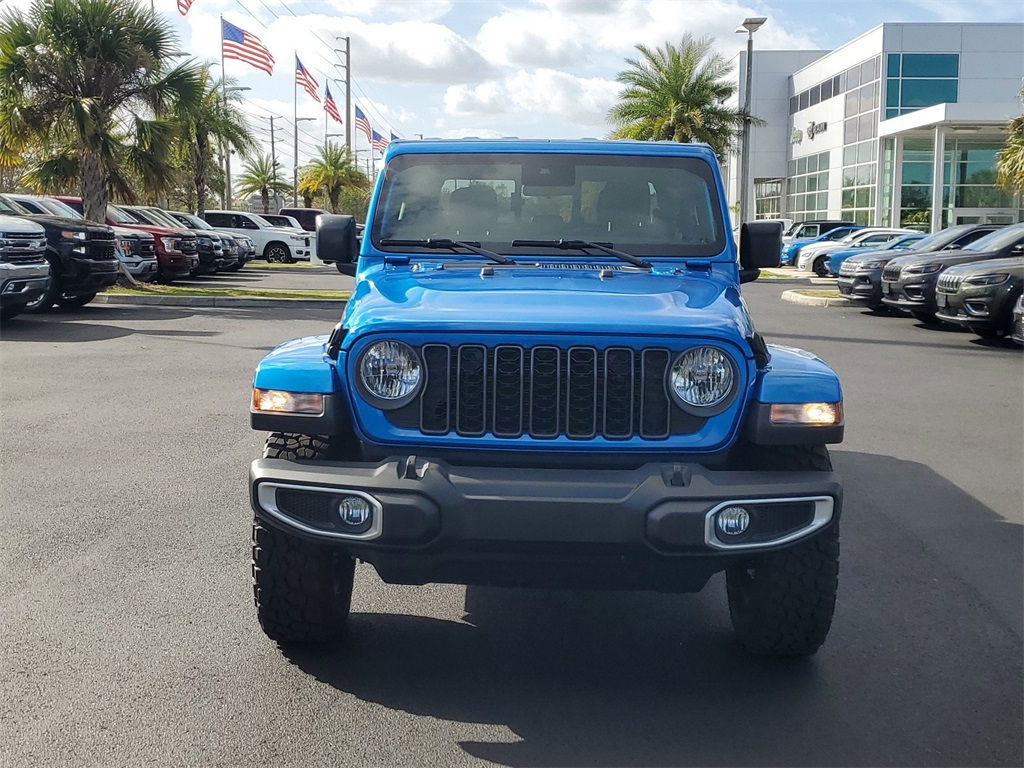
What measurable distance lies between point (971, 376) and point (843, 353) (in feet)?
6.62

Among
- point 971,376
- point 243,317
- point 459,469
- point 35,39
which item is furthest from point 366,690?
point 35,39

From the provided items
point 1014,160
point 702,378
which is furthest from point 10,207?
point 1014,160

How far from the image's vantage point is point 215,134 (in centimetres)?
4150

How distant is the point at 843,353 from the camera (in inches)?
525

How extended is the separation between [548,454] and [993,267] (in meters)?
12.1

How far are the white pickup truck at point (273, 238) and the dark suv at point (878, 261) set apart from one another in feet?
71.0

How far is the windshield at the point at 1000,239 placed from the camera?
15.7 meters

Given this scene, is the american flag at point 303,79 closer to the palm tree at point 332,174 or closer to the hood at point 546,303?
the palm tree at point 332,174

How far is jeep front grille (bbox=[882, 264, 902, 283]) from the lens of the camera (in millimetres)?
17053

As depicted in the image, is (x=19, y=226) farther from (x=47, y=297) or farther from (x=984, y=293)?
(x=984, y=293)

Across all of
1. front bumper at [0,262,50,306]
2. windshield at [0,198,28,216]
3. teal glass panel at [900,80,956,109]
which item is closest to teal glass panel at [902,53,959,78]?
teal glass panel at [900,80,956,109]

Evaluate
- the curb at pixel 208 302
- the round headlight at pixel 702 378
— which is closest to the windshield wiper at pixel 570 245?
the round headlight at pixel 702 378

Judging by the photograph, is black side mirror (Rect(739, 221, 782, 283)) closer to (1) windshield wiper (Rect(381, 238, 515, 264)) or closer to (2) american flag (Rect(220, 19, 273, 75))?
(1) windshield wiper (Rect(381, 238, 515, 264))

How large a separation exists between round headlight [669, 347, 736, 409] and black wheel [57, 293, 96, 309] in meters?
14.4
